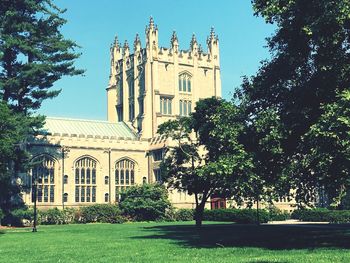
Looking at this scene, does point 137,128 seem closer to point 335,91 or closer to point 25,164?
point 25,164

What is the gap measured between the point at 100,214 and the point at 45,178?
8.56 metres

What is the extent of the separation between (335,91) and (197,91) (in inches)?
2219

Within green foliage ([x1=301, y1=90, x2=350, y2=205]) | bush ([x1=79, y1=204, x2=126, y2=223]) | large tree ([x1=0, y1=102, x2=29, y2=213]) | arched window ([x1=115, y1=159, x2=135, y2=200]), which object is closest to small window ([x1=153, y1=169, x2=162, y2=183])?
arched window ([x1=115, y1=159, x2=135, y2=200])

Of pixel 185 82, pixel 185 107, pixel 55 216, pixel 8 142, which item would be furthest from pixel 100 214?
pixel 185 82

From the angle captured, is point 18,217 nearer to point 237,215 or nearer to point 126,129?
point 237,215

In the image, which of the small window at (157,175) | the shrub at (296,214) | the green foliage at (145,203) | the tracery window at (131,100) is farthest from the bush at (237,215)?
the tracery window at (131,100)

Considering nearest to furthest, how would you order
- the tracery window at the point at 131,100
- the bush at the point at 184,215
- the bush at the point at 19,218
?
the bush at the point at 19,218
the bush at the point at 184,215
the tracery window at the point at 131,100

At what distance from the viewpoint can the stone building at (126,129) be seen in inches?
2288

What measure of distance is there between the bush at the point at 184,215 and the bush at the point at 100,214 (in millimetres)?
6544

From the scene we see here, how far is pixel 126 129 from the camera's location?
71.4m

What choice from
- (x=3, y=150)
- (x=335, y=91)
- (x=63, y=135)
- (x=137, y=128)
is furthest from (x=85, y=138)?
(x=335, y=91)

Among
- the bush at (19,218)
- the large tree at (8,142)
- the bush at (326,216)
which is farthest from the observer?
the bush at (19,218)

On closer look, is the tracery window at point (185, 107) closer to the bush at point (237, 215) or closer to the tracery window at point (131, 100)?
the tracery window at point (131, 100)

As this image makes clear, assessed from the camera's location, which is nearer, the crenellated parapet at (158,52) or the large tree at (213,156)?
the large tree at (213,156)
